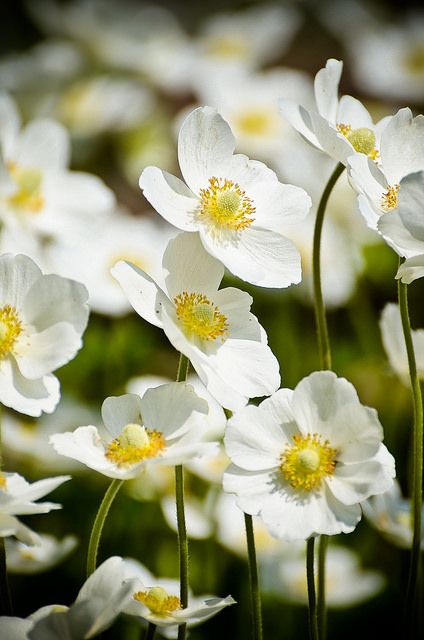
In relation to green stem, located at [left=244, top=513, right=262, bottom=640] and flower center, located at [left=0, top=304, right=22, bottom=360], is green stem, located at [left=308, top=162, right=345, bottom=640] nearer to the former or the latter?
→ green stem, located at [left=244, top=513, right=262, bottom=640]

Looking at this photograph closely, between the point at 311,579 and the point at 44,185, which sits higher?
A: the point at 44,185

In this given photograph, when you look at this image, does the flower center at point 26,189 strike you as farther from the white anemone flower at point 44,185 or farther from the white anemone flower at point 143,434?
the white anemone flower at point 143,434

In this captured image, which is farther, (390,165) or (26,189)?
(26,189)

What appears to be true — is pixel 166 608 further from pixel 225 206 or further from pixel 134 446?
pixel 225 206

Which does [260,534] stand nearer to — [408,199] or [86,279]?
[86,279]

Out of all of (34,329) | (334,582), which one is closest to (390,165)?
(34,329)

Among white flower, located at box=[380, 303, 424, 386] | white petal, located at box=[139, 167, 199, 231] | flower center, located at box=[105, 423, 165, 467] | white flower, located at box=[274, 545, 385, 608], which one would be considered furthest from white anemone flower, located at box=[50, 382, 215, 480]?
white flower, located at box=[274, 545, 385, 608]
